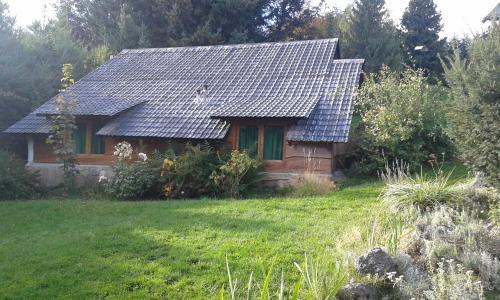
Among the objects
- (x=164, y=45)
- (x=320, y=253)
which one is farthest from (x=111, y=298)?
(x=164, y=45)

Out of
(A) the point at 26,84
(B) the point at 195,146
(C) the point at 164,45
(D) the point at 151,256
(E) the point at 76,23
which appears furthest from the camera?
(E) the point at 76,23

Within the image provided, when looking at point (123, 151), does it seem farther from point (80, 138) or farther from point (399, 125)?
point (399, 125)

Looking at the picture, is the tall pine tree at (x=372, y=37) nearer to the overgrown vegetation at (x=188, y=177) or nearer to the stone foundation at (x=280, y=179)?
the stone foundation at (x=280, y=179)

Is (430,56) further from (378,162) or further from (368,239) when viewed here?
(368,239)

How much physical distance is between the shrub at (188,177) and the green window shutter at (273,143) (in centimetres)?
171

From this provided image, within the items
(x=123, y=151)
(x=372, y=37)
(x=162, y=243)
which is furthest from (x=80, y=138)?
(x=372, y=37)

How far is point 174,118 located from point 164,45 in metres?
15.2

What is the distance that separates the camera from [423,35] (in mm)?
30250

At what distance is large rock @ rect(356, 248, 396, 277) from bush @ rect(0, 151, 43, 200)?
10982 mm

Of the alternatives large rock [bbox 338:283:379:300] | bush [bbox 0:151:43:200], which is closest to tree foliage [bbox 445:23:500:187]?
large rock [bbox 338:283:379:300]

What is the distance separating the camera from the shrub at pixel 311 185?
11.6 metres

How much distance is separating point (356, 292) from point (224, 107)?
400 inches

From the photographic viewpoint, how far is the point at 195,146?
13.5 m

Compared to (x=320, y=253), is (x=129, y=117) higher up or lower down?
higher up
